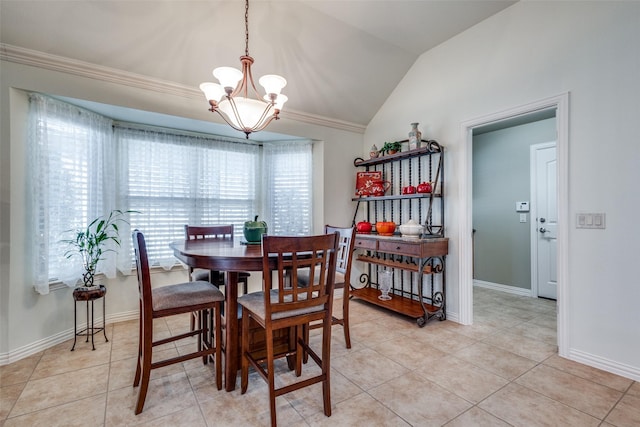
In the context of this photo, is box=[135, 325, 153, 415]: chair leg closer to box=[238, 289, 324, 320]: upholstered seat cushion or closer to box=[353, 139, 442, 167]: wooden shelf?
box=[238, 289, 324, 320]: upholstered seat cushion

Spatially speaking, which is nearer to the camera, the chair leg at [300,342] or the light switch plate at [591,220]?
the chair leg at [300,342]

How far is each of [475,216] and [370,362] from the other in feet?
11.3

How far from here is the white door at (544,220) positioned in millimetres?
3824

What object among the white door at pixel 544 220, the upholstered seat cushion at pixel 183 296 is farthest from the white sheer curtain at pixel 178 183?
the white door at pixel 544 220

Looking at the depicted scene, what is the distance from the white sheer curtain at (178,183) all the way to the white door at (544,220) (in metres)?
3.82

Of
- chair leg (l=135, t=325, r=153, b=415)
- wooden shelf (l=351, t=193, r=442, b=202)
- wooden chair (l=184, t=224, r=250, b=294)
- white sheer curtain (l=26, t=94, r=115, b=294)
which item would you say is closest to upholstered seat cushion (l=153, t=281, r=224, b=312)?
chair leg (l=135, t=325, r=153, b=415)

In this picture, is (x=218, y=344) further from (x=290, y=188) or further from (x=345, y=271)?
(x=290, y=188)

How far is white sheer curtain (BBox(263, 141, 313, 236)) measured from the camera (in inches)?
157

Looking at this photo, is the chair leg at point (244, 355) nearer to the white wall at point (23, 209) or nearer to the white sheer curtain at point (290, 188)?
the white wall at point (23, 209)

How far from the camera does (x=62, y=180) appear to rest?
257 cm

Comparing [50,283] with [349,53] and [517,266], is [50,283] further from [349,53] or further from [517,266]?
[517,266]

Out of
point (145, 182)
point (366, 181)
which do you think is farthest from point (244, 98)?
point (366, 181)

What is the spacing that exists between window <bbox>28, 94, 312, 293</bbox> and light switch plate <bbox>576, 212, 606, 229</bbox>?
9.02ft

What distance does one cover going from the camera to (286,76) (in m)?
3.17
